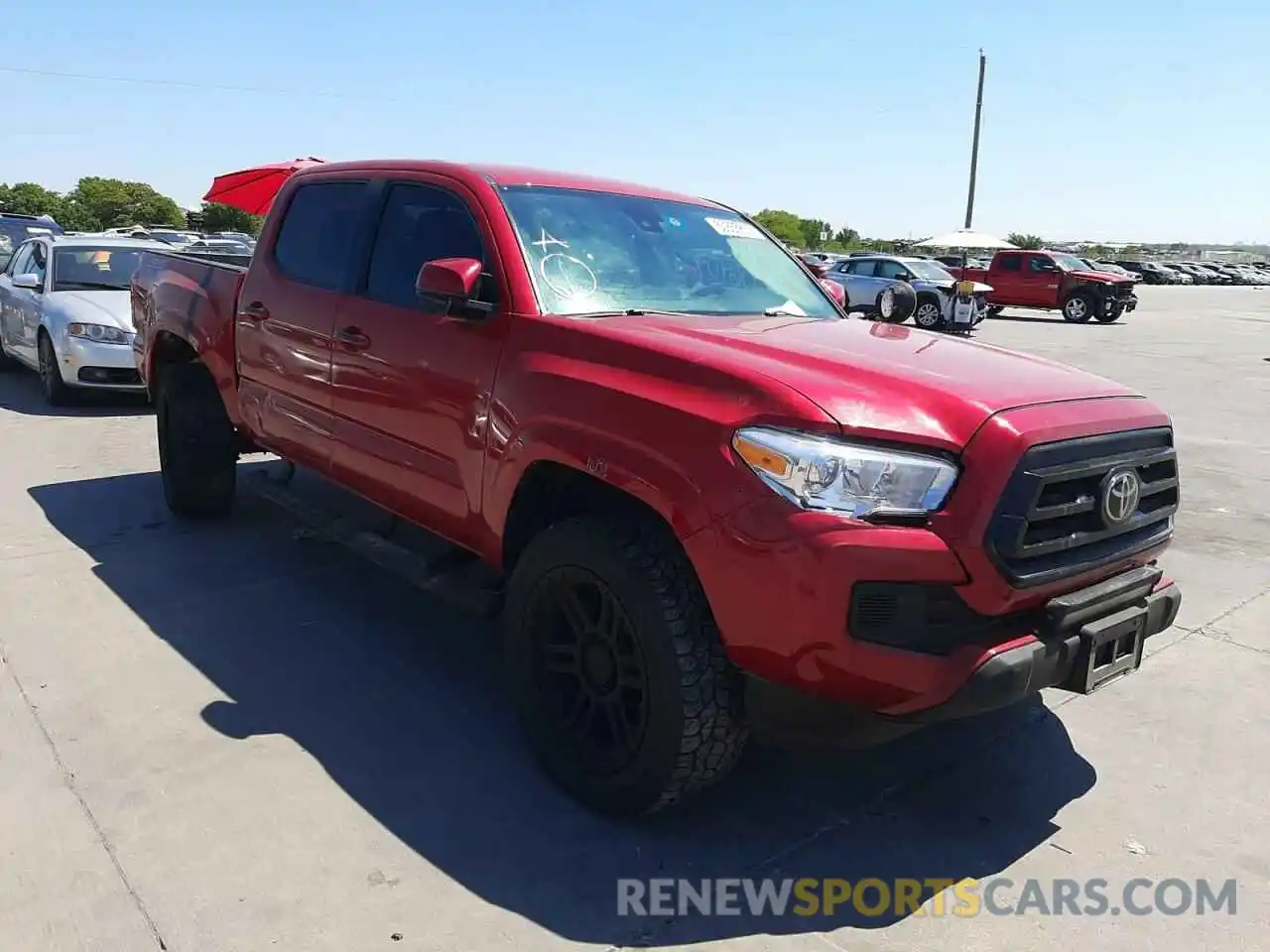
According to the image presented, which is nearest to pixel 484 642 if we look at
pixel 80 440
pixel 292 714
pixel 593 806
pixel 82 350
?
pixel 292 714

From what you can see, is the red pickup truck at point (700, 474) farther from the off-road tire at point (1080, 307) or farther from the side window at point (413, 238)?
the off-road tire at point (1080, 307)

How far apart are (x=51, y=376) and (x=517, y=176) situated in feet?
25.0

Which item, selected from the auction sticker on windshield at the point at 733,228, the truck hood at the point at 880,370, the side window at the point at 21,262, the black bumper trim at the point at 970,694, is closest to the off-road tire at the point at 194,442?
the auction sticker on windshield at the point at 733,228

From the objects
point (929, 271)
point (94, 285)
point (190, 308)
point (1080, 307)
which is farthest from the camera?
point (1080, 307)

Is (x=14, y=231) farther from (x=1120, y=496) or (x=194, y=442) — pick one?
(x=1120, y=496)

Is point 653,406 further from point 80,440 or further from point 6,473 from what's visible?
point 80,440

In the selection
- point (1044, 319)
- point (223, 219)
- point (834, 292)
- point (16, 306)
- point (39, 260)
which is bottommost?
point (1044, 319)

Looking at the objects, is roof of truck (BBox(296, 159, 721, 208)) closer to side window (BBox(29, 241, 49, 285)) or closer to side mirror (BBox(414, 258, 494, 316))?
side mirror (BBox(414, 258, 494, 316))

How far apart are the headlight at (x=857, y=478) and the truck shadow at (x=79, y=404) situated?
8640 mm

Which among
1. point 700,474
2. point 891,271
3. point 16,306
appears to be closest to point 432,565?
point 700,474

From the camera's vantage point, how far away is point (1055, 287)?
27844mm

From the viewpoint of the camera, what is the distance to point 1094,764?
3.50 meters

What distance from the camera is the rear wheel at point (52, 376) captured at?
9500 millimetres

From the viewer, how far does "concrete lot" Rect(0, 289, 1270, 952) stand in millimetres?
2627
